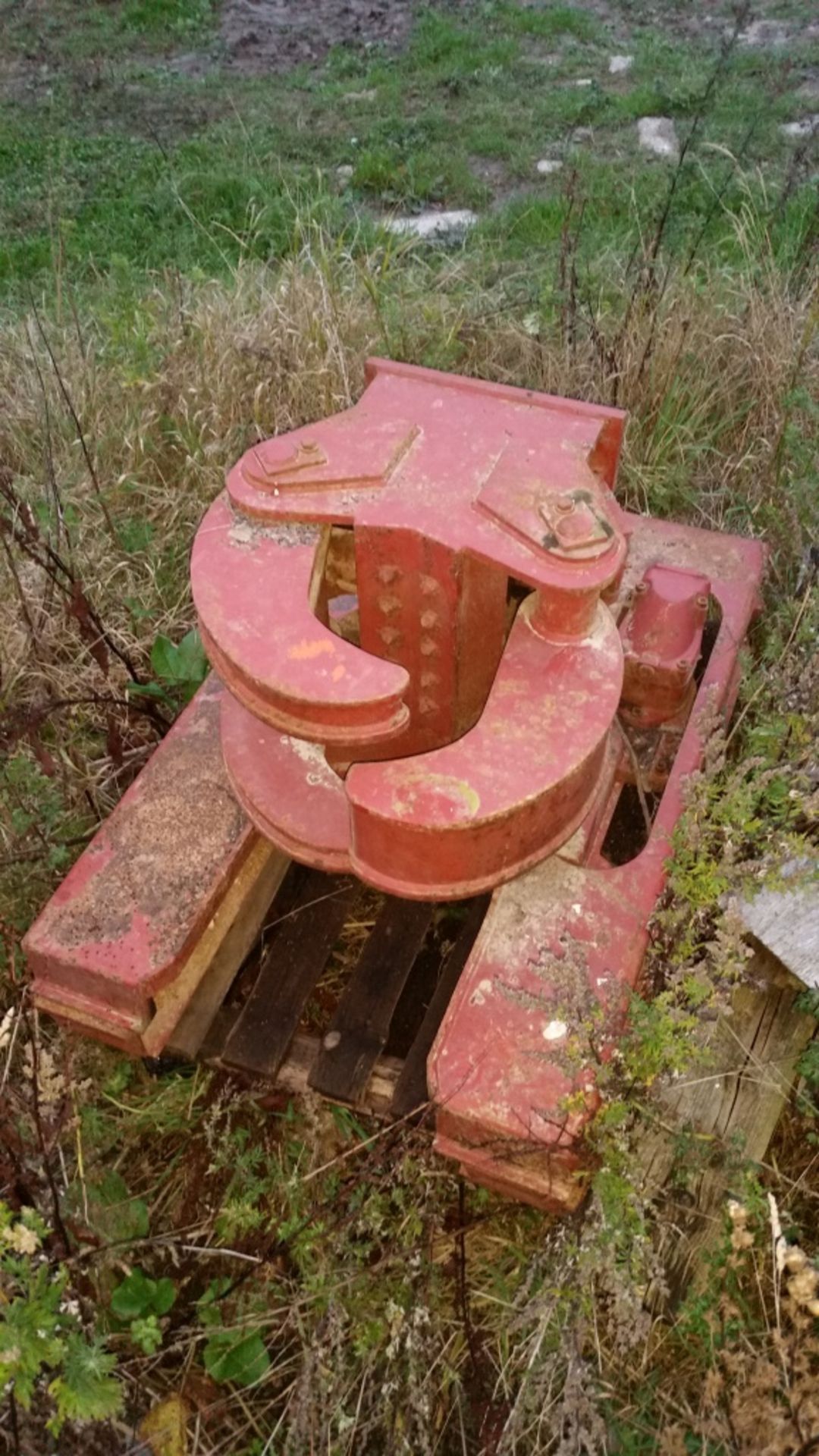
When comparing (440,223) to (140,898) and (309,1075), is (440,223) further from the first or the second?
(309,1075)

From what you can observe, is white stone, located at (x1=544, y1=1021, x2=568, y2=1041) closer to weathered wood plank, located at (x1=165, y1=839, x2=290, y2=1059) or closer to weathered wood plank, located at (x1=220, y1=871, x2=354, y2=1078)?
weathered wood plank, located at (x1=220, y1=871, x2=354, y2=1078)

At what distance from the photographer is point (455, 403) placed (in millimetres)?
2174

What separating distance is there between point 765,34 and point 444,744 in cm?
629

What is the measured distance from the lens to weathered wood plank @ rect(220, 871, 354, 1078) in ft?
7.52

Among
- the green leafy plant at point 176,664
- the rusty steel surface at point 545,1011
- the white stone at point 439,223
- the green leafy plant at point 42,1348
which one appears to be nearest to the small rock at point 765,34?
the white stone at point 439,223

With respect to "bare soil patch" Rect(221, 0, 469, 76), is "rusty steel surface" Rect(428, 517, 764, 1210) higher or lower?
lower

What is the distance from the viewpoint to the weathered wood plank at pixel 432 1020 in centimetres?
221

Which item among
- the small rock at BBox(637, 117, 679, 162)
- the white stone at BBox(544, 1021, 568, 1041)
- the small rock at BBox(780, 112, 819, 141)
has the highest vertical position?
the small rock at BBox(780, 112, 819, 141)

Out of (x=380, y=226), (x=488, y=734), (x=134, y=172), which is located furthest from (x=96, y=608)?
(x=134, y=172)

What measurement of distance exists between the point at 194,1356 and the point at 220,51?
7139mm

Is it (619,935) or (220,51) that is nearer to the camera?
(619,935)

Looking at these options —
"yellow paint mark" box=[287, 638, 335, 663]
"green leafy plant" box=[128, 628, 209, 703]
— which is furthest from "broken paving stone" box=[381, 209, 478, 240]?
"yellow paint mark" box=[287, 638, 335, 663]

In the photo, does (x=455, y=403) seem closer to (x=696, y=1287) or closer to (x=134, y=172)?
(x=696, y=1287)

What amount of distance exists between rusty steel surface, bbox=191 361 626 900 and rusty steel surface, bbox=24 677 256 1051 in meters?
0.17
